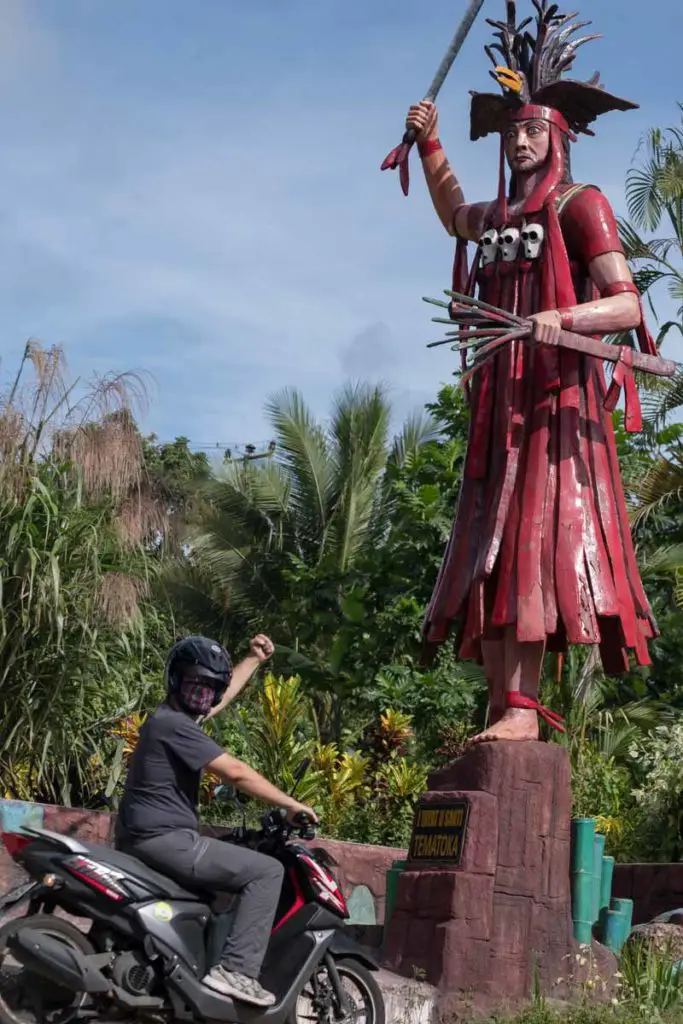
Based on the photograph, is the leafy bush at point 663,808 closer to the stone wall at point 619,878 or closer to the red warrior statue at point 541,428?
the stone wall at point 619,878

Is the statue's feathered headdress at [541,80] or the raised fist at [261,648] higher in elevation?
the statue's feathered headdress at [541,80]

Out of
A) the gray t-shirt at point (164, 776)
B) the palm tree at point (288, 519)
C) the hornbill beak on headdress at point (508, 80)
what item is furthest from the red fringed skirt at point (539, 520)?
the palm tree at point (288, 519)

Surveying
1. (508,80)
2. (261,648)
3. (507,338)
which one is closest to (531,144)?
(508,80)

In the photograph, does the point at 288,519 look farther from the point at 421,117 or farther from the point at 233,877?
the point at 233,877

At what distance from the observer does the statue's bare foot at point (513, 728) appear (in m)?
7.30

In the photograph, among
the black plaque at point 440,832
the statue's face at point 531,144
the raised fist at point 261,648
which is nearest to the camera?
the raised fist at point 261,648

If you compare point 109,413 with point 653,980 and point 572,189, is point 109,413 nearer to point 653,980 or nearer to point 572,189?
point 572,189

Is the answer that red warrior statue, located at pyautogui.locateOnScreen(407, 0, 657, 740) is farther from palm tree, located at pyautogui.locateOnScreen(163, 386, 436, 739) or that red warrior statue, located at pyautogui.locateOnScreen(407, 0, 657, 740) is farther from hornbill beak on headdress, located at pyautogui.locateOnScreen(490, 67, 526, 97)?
palm tree, located at pyautogui.locateOnScreen(163, 386, 436, 739)

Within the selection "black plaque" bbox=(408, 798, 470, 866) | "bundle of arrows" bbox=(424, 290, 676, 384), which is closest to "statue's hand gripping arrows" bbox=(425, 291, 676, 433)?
"bundle of arrows" bbox=(424, 290, 676, 384)

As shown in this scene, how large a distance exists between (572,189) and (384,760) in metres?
5.82

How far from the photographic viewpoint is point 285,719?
420 inches

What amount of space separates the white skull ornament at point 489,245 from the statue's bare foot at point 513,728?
7.75ft

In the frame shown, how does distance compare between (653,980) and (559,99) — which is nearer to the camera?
(653,980)

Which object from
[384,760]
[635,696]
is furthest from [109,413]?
[635,696]
